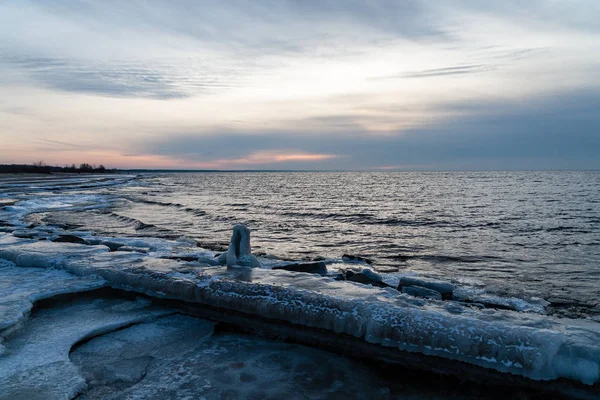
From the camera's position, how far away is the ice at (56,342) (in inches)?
154

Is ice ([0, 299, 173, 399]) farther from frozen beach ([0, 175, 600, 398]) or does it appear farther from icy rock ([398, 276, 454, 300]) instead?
icy rock ([398, 276, 454, 300])

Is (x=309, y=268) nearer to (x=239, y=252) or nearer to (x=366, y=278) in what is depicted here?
(x=366, y=278)

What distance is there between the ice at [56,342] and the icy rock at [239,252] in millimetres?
1940

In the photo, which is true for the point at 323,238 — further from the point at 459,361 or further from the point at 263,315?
the point at 459,361

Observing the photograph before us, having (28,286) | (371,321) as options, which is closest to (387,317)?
(371,321)

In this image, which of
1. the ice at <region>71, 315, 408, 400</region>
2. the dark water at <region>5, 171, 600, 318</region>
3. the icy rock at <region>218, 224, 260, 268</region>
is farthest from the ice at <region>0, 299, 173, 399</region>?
the dark water at <region>5, 171, 600, 318</region>

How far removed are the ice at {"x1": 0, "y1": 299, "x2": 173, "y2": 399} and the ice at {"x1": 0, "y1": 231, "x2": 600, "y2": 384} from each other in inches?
24.9

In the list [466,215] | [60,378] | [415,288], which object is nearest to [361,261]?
[415,288]

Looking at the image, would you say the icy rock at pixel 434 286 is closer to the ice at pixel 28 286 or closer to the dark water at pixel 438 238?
the dark water at pixel 438 238

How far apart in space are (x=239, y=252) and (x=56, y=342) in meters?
3.94

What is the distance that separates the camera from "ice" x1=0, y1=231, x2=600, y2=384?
420 centimetres

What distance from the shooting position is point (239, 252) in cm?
842

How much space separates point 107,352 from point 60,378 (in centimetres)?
84

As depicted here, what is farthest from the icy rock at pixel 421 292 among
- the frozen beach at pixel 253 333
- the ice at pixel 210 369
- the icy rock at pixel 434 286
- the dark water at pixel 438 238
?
the ice at pixel 210 369
